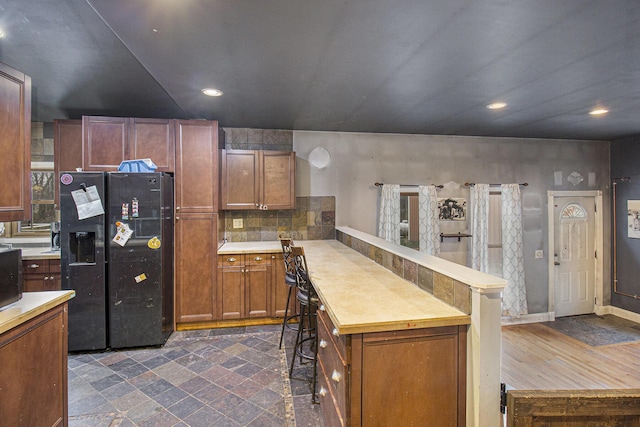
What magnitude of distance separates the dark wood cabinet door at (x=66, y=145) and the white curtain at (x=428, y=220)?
14.2ft

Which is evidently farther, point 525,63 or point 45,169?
point 45,169

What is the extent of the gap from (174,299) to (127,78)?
7.48ft

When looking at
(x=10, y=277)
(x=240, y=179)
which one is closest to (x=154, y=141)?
(x=240, y=179)

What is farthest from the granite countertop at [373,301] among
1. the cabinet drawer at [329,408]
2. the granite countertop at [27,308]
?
the granite countertop at [27,308]

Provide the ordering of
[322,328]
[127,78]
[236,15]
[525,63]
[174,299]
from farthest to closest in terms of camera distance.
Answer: [174,299] → [127,78] → [525,63] → [322,328] → [236,15]

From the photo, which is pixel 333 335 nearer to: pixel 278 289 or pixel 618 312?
pixel 278 289

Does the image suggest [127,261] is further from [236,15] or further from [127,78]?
[236,15]

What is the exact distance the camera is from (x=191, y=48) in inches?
78.0

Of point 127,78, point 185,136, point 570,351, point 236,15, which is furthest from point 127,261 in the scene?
point 570,351

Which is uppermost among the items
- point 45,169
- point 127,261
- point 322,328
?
point 45,169

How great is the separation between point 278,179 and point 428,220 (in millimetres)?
2183

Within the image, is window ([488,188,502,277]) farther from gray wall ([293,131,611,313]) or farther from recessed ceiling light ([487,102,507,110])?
recessed ceiling light ([487,102,507,110])

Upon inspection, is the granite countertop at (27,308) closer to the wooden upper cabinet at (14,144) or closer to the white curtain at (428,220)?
the wooden upper cabinet at (14,144)

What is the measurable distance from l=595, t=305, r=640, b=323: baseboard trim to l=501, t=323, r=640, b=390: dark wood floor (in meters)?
0.91
